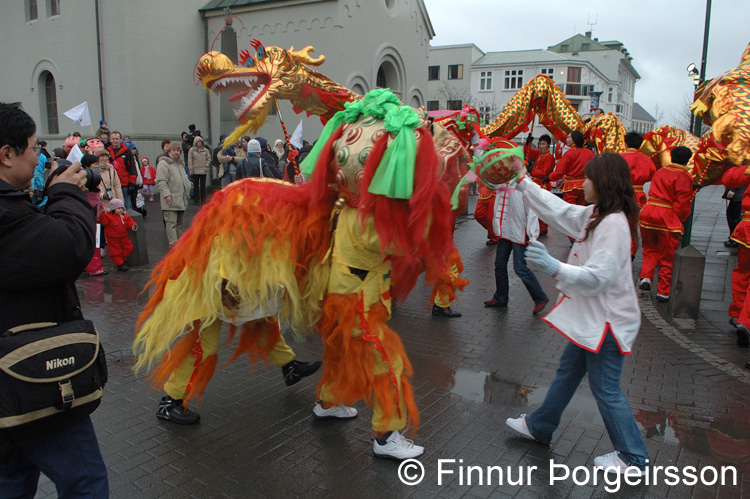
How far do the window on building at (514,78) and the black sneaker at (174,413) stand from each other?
5697cm

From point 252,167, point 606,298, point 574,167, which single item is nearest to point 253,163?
point 252,167

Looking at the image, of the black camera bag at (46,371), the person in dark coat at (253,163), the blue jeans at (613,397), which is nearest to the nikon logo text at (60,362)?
the black camera bag at (46,371)

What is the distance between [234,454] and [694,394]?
350cm

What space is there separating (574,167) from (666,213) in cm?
292

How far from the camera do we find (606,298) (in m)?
2.93

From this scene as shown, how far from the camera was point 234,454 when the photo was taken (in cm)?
328

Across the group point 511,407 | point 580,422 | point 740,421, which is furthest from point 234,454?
point 740,421

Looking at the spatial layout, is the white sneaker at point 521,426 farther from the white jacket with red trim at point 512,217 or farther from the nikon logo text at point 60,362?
the white jacket with red trim at point 512,217

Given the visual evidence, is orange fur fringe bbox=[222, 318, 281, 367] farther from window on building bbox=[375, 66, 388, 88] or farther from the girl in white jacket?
window on building bbox=[375, 66, 388, 88]

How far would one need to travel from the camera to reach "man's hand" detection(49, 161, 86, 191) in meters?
2.07

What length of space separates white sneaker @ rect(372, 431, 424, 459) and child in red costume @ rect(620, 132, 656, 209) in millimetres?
6772

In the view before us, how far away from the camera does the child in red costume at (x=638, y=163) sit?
27.7 ft

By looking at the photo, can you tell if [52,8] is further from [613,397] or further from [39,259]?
[613,397]

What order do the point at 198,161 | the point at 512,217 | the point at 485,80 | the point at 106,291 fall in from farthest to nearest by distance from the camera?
the point at 485,80
the point at 198,161
the point at 106,291
the point at 512,217
